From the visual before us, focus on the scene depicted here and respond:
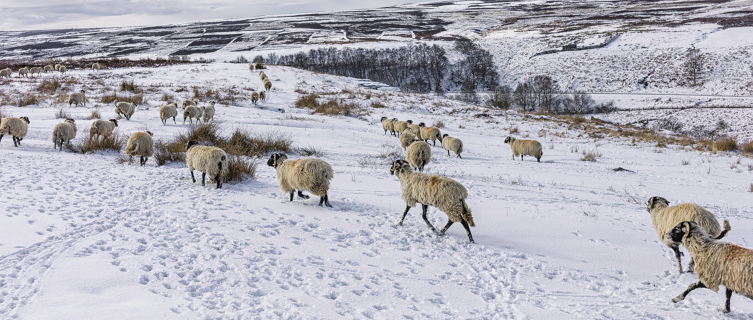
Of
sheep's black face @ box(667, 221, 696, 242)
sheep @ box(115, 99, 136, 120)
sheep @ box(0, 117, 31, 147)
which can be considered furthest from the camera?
sheep @ box(115, 99, 136, 120)

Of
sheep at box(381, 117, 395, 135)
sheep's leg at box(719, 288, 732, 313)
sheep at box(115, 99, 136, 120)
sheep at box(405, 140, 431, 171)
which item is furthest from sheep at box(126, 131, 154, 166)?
sheep at box(381, 117, 395, 135)

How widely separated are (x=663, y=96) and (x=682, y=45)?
3443 centimetres

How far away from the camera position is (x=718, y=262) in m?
4.43

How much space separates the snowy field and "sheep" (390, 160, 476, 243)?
0.49 meters

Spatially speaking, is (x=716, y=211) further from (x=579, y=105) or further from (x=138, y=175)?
(x=579, y=105)

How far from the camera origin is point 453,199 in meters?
6.36

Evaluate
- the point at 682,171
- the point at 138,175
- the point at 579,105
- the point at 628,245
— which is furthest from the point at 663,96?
the point at 138,175

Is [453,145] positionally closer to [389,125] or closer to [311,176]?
[389,125]

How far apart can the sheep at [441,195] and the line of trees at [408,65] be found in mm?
81392

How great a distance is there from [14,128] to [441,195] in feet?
51.3

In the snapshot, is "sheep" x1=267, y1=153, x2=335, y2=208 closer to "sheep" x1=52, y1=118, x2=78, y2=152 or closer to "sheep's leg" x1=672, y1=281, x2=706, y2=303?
"sheep's leg" x1=672, y1=281, x2=706, y2=303

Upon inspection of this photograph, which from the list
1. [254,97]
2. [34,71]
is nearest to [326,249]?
[254,97]

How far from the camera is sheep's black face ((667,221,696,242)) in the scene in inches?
191

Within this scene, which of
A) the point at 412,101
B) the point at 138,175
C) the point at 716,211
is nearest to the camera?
the point at 716,211
